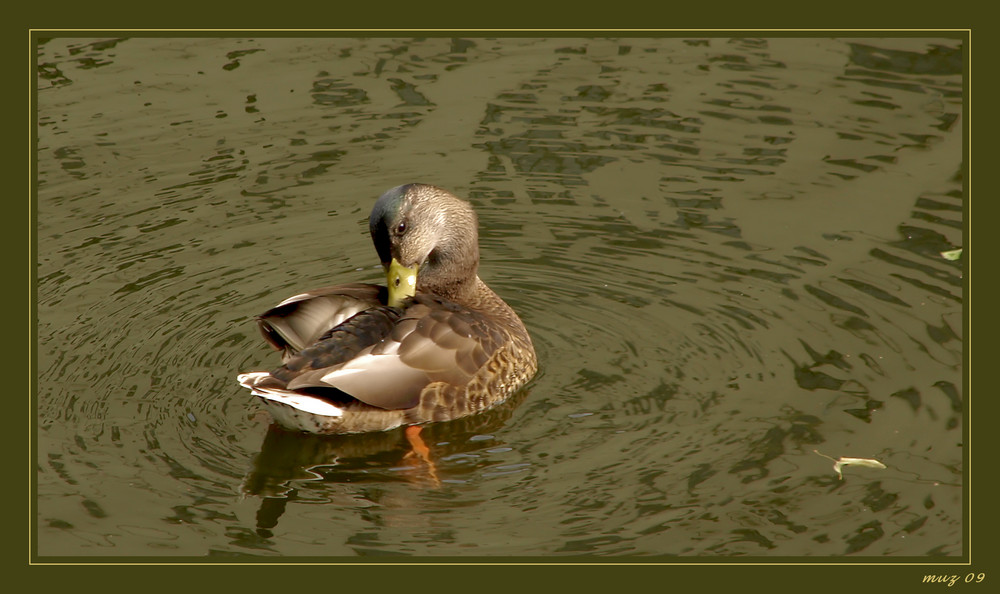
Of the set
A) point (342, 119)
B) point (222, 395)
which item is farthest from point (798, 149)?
point (222, 395)

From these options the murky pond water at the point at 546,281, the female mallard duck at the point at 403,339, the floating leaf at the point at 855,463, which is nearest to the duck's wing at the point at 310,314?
the female mallard duck at the point at 403,339

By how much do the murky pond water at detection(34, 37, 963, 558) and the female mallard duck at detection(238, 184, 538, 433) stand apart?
200mm

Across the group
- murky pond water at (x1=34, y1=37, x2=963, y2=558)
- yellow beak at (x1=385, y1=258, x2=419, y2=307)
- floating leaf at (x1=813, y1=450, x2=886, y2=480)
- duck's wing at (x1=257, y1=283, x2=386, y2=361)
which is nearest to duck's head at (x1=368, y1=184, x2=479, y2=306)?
yellow beak at (x1=385, y1=258, x2=419, y2=307)

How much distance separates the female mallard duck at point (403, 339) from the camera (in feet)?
23.7

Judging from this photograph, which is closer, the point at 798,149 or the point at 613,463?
the point at 613,463

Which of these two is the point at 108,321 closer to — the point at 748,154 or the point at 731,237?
the point at 731,237

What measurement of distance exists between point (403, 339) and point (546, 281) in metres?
2.03

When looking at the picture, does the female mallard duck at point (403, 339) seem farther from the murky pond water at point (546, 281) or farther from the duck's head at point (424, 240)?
the murky pond water at point (546, 281)

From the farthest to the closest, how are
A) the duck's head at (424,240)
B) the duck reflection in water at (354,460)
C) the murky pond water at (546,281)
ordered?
the duck's head at (424,240)
the duck reflection in water at (354,460)
the murky pond water at (546,281)

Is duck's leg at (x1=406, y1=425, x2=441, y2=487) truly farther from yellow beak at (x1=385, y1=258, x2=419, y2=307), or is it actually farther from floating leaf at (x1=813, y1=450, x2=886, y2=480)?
floating leaf at (x1=813, y1=450, x2=886, y2=480)

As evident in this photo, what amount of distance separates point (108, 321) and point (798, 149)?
5.68 meters

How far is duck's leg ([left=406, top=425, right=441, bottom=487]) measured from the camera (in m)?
7.12

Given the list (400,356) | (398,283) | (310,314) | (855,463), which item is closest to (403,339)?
(400,356)

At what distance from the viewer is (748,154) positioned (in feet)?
35.4
